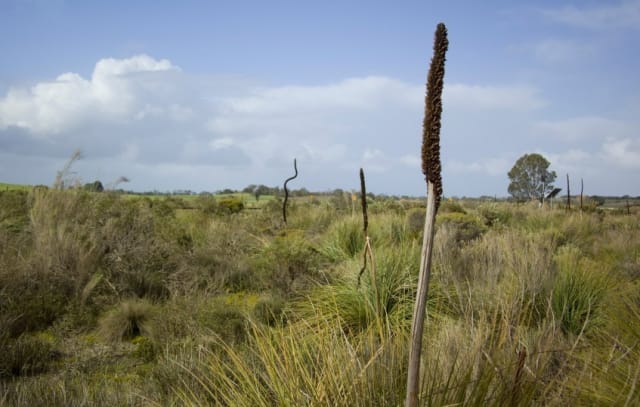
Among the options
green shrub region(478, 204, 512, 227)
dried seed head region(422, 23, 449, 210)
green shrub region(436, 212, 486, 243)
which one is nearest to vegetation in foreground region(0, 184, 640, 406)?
dried seed head region(422, 23, 449, 210)

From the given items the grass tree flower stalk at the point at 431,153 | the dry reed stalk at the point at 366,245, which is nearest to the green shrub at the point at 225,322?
the dry reed stalk at the point at 366,245

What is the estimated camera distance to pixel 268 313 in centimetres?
762

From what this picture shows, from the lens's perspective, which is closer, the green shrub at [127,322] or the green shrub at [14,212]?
the green shrub at [127,322]

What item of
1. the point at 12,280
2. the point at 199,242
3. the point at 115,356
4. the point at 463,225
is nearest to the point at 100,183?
the point at 199,242

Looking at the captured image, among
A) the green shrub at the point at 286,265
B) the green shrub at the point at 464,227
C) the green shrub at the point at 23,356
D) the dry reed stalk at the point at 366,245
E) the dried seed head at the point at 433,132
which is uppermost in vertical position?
the dried seed head at the point at 433,132

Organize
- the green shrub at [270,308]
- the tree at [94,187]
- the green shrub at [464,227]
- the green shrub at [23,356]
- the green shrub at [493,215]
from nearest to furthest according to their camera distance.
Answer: the green shrub at [23,356] < the green shrub at [270,308] < the tree at [94,187] < the green shrub at [464,227] < the green shrub at [493,215]

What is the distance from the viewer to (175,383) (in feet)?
16.6

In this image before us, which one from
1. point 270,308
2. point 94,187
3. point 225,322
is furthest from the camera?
point 94,187

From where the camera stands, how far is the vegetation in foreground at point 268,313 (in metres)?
3.14

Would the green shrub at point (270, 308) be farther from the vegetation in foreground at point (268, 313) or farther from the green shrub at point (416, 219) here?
the green shrub at point (416, 219)

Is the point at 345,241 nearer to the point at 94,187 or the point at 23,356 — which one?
the point at 94,187

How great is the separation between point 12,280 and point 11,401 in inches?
178

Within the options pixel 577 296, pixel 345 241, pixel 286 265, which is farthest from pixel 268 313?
pixel 345 241

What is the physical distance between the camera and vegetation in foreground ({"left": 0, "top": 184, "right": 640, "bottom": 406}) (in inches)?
124
